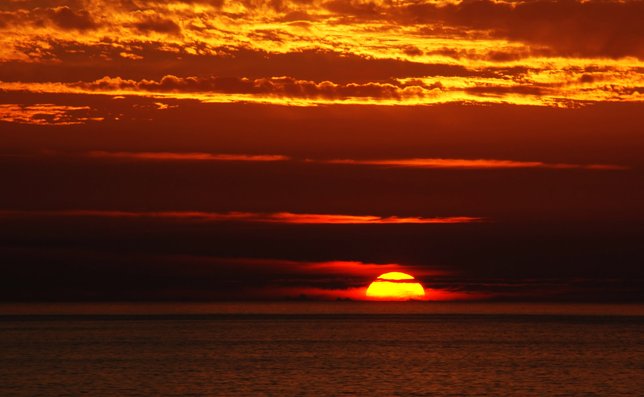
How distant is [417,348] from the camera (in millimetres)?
163250

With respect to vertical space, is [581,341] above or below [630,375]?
above

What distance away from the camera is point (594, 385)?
334 feet

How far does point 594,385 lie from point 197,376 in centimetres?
3723

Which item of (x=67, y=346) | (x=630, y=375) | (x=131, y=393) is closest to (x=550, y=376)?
(x=630, y=375)

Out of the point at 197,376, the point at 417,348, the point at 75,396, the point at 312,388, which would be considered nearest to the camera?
the point at 75,396

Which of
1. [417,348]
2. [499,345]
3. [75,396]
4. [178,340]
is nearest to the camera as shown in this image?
[75,396]

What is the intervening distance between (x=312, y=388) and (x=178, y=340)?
99035 millimetres

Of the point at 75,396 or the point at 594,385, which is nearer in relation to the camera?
the point at 75,396

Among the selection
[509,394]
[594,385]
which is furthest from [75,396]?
[594,385]

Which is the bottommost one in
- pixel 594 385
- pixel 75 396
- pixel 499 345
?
pixel 75 396

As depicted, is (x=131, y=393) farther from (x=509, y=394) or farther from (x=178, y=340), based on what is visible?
(x=178, y=340)

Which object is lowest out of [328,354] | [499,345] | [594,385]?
[594,385]

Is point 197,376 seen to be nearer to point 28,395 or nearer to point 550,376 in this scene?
point 28,395

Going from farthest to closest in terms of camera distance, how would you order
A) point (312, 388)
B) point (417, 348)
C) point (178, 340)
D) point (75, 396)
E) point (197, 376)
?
point (178, 340) → point (417, 348) → point (197, 376) → point (312, 388) → point (75, 396)
